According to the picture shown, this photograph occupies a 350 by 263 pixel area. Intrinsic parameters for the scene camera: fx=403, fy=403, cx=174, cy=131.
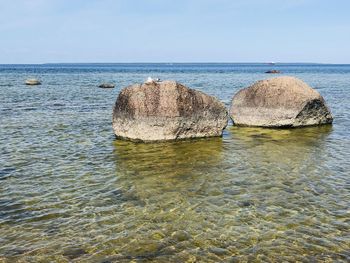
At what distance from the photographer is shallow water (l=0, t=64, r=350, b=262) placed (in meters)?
7.05

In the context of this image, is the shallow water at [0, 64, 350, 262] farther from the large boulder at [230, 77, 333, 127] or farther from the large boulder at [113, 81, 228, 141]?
the large boulder at [230, 77, 333, 127]

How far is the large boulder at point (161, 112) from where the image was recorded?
15805 millimetres

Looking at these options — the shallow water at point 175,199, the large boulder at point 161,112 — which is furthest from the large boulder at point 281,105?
the large boulder at point 161,112

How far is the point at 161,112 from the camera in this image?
1574cm

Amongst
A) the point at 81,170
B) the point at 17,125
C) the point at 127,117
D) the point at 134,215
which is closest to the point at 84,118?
the point at 17,125

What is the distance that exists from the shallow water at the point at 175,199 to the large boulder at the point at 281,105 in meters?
2.17

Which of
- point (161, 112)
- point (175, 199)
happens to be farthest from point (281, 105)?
point (175, 199)

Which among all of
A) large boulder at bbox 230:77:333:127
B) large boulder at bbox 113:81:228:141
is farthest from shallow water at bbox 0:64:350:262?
large boulder at bbox 230:77:333:127

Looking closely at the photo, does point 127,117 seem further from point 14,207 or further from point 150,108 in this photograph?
point 14,207

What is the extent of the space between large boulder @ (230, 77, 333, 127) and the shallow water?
2173 millimetres

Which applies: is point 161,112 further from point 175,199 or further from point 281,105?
point 175,199

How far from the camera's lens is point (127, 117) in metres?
16.3

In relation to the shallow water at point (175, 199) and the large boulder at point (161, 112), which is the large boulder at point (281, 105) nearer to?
the shallow water at point (175, 199)

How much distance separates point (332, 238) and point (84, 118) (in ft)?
57.6
